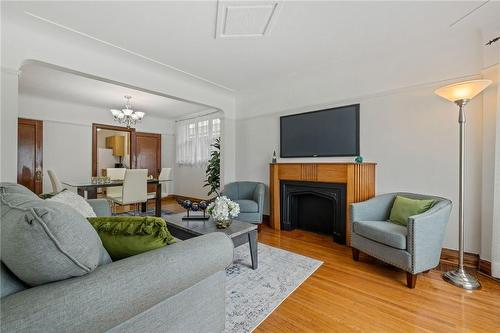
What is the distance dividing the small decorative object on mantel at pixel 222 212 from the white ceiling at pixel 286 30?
5.78 ft

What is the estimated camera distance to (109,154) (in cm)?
748

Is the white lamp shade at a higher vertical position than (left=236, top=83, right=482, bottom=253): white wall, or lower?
higher

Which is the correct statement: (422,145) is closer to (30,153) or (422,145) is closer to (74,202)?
(74,202)

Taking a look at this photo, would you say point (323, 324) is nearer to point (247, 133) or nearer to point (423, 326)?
point (423, 326)

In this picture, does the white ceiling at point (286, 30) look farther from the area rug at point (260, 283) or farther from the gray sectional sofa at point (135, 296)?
the area rug at point (260, 283)

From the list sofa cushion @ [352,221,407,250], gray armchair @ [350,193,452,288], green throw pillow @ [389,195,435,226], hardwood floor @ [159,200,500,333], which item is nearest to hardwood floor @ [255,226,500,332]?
hardwood floor @ [159,200,500,333]

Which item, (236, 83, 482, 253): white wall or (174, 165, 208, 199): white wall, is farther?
(174, 165, 208, 199): white wall

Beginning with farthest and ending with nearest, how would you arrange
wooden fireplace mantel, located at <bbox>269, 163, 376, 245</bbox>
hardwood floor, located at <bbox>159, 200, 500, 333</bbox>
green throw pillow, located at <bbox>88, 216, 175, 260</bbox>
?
1. wooden fireplace mantel, located at <bbox>269, 163, 376, 245</bbox>
2. hardwood floor, located at <bbox>159, 200, 500, 333</bbox>
3. green throw pillow, located at <bbox>88, 216, 175, 260</bbox>

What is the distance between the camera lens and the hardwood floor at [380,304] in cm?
153

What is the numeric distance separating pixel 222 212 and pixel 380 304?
58.6 inches

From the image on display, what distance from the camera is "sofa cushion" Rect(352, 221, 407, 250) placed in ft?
6.58

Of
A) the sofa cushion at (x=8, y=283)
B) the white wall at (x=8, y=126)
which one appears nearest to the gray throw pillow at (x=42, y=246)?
the sofa cushion at (x=8, y=283)

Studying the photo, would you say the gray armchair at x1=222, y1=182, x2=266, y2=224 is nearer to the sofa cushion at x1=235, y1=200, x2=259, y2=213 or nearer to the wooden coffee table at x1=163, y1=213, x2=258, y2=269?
the sofa cushion at x1=235, y1=200, x2=259, y2=213

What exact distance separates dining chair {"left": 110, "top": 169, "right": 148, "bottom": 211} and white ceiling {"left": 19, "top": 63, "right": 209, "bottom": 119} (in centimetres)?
148
